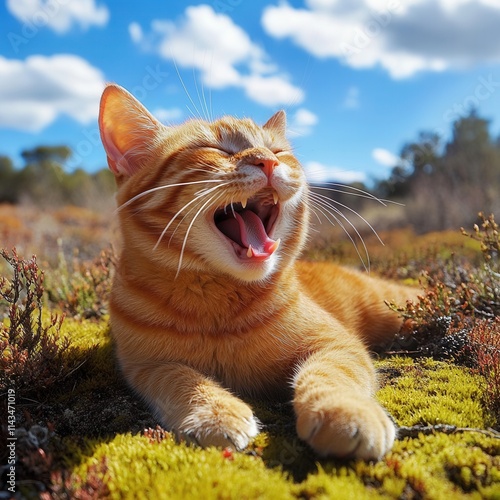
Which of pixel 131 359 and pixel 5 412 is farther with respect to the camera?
pixel 131 359

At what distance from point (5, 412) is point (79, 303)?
2.17 metres

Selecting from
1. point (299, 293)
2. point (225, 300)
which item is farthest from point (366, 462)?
point (299, 293)

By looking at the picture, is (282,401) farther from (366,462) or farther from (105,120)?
(105,120)

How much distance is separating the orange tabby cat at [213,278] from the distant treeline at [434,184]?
2652 millimetres

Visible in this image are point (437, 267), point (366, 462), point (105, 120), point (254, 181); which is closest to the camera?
point (366, 462)

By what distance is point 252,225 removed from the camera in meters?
2.85

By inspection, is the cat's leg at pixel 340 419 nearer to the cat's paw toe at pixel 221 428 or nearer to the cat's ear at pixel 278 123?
the cat's paw toe at pixel 221 428

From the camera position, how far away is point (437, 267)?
5668mm

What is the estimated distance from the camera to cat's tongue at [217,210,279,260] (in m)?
2.69

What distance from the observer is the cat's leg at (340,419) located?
1.97 meters

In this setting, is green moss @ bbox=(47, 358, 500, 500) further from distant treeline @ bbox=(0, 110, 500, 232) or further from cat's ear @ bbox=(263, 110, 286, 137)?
distant treeline @ bbox=(0, 110, 500, 232)

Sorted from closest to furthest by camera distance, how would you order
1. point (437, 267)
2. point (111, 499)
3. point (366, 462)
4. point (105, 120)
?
point (111, 499), point (366, 462), point (105, 120), point (437, 267)

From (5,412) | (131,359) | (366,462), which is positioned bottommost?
(5,412)

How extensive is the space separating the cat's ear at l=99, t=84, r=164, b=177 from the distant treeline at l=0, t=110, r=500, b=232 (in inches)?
95.1
